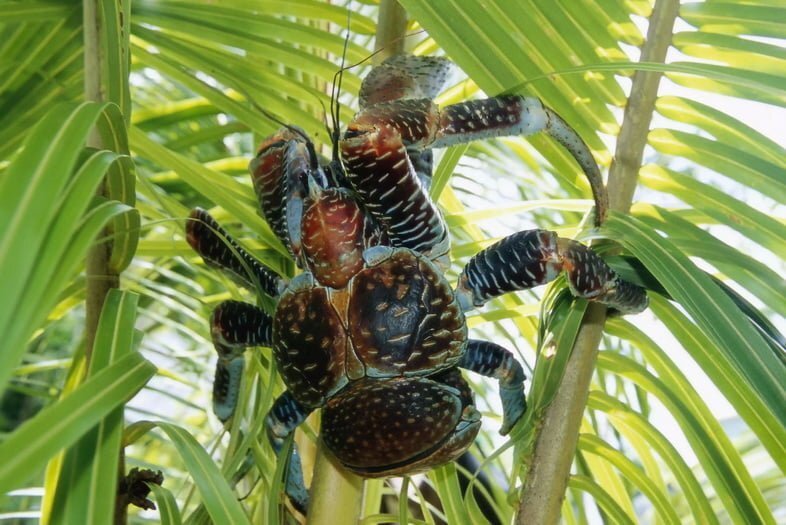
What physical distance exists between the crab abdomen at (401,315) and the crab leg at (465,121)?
0.07 metres

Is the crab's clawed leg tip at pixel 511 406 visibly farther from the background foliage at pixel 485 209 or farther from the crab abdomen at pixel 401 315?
the crab abdomen at pixel 401 315

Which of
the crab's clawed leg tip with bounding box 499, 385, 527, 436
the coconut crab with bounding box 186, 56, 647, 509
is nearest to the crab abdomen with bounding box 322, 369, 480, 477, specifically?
the coconut crab with bounding box 186, 56, 647, 509

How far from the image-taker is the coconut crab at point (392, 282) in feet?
1.35

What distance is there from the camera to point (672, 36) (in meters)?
0.56

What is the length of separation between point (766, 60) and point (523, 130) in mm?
212

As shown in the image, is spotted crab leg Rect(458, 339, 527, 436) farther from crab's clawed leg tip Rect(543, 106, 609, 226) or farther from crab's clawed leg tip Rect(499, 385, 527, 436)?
crab's clawed leg tip Rect(543, 106, 609, 226)

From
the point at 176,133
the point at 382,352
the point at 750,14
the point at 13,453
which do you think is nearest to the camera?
the point at 13,453

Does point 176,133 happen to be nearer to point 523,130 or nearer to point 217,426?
point 217,426

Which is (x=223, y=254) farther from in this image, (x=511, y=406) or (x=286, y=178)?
(x=511, y=406)

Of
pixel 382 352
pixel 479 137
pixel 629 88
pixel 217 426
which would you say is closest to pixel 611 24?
pixel 629 88

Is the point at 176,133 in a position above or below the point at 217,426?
above

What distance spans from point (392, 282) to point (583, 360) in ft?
0.59

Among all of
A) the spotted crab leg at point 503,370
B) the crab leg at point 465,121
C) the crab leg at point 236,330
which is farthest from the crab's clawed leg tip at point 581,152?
the crab leg at point 236,330

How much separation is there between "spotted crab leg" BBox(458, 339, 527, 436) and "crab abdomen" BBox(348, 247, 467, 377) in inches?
3.0
